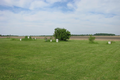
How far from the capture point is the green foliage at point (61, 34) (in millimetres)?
26656

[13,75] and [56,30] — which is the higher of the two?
[56,30]

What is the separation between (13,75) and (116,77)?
4416 mm

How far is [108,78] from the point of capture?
416cm

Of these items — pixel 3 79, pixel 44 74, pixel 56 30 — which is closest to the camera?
pixel 3 79

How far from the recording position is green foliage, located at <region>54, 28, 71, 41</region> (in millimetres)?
26656

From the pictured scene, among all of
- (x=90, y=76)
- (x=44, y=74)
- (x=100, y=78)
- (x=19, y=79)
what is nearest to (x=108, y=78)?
(x=100, y=78)

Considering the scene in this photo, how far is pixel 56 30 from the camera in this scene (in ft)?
91.8

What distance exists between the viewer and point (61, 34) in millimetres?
26938

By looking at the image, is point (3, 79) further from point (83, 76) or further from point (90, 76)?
point (90, 76)

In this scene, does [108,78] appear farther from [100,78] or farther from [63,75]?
[63,75]

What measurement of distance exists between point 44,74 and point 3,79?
163 cm

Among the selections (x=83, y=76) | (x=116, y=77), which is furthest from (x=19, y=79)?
(x=116, y=77)

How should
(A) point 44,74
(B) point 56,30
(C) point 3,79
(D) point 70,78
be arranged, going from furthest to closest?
1. (B) point 56,30
2. (A) point 44,74
3. (D) point 70,78
4. (C) point 3,79

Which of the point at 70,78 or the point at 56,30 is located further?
the point at 56,30
